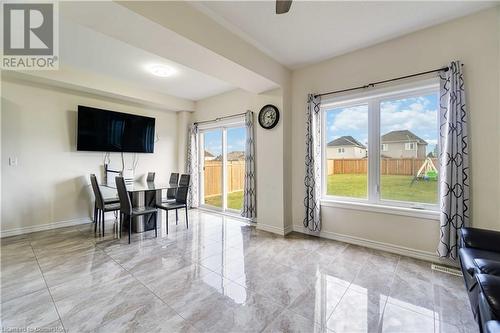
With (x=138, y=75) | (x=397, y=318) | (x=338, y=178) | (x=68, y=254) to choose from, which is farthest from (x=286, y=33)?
(x=68, y=254)

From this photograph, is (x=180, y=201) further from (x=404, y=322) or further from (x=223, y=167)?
(x=404, y=322)

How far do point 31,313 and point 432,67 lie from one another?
15.0 ft

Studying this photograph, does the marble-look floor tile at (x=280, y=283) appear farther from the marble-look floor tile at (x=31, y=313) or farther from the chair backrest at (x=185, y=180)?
the chair backrest at (x=185, y=180)

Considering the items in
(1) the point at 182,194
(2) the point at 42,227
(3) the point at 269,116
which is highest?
(3) the point at 269,116

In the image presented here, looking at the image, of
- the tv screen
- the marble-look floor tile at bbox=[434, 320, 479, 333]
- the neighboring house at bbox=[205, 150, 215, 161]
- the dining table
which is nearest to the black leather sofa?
the marble-look floor tile at bbox=[434, 320, 479, 333]

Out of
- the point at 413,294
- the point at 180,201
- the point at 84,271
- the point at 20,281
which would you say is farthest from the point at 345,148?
the point at 20,281

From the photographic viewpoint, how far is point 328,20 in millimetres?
→ 2404

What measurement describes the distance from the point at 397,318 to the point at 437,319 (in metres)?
0.30

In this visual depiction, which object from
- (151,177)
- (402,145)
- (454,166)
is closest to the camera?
(454,166)

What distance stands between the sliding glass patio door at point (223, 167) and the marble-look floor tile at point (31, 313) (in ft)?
10.5

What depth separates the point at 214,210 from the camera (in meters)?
5.07

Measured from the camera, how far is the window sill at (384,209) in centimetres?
258

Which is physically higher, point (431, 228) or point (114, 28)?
point (114, 28)

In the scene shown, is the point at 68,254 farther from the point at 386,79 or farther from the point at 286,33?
the point at 386,79
